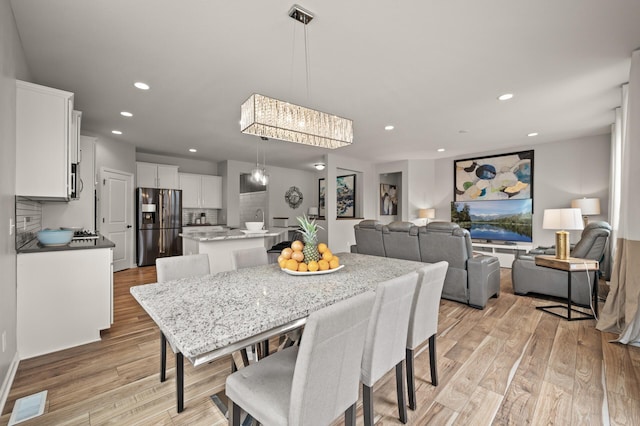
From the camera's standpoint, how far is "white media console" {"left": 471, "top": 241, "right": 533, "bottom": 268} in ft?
19.1

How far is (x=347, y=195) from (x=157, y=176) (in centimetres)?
464

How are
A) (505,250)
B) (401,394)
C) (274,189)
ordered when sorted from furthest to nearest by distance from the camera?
(274,189)
(505,250)
(401,394)

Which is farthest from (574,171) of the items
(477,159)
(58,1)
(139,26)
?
(58,1)

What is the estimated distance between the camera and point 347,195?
7965 millimetres

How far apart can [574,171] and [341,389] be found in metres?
6.62

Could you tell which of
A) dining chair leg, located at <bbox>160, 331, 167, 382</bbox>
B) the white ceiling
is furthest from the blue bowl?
the white ceiling

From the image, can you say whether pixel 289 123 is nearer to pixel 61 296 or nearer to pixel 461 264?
pixel 61 296

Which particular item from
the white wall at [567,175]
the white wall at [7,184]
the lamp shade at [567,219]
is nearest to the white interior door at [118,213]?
the white wall at [7,184]

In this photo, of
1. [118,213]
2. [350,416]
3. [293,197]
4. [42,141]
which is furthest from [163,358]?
[293,197]

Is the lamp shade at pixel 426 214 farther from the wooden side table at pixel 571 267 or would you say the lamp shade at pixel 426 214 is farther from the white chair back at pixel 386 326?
the white chair back at pixel 386 326

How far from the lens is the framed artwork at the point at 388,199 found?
8135 millimetres

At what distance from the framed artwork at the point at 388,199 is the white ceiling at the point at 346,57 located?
151 inches

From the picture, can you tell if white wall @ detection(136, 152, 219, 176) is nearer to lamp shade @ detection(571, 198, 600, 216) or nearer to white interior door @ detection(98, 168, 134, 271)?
white interior door @ detection(98, 168, 134, 271)

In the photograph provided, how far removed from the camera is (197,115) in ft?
13.1
